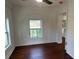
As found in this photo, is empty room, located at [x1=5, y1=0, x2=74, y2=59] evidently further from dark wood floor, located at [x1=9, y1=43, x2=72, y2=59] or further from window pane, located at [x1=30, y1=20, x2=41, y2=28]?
dark wood floor, located at [x1=9, y1=43, x2=72, y2=59]

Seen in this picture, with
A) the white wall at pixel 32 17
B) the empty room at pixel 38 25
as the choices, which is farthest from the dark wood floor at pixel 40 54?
the white wall at pixel 32 17

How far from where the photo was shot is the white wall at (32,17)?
250 inches

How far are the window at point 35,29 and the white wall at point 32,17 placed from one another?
0.27 m

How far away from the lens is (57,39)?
7094mm

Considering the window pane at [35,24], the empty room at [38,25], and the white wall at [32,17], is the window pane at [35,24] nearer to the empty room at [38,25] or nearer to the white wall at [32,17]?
the empty room at [38,25]

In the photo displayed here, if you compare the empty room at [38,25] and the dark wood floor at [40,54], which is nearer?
the dark wood floor at [40,54]

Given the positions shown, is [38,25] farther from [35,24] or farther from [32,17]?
[32,17]

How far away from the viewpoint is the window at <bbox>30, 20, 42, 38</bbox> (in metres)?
6.69

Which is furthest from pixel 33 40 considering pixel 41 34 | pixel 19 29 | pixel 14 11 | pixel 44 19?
pixel 14 11

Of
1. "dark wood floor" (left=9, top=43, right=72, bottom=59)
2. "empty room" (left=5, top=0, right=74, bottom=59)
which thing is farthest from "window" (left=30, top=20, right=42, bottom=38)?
"dark wood floor" (left=9, top=43, right=72, bottom=59)
